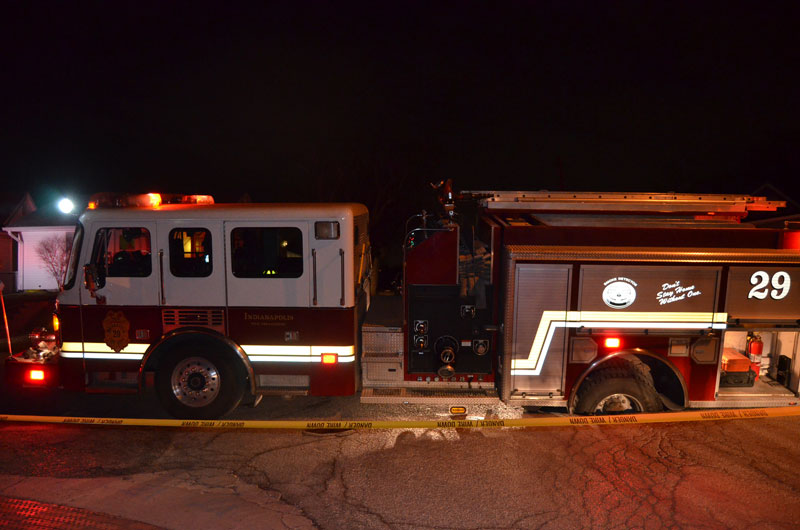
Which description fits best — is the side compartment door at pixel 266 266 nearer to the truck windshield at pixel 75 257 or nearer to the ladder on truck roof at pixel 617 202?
the truck windshield at pixel 75 257

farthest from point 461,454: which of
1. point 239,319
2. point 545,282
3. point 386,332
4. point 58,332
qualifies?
point 58,332

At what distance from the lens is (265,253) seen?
5766 mm

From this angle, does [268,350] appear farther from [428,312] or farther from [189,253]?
[428,312]

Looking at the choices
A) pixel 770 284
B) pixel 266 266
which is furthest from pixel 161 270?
pixel 770 284

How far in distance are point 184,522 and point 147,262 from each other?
2936mm

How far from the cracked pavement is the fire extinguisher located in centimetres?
74

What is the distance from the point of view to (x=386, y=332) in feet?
19.4

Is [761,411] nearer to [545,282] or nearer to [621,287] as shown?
[621,287]

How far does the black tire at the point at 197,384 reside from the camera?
19.4 ft

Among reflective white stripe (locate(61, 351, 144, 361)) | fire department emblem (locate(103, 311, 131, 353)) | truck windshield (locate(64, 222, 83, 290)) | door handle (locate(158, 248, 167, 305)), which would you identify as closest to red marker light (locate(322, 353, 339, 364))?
door handle (locate(158, 248, 167, 305))

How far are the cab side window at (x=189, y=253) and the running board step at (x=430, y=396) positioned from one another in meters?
2.30

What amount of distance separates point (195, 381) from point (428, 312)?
2.78 metres

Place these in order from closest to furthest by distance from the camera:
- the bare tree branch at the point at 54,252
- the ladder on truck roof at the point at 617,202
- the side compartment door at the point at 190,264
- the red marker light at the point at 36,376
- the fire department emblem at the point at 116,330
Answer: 1. the side compartment door at the point at 190,264
2. the fire department emblem at the point at 116,330
3. the red marker light at the point at 36,376
4. the ladder on truck roof at the point at 617,202
5. the bare tree branch at the point at 54,252

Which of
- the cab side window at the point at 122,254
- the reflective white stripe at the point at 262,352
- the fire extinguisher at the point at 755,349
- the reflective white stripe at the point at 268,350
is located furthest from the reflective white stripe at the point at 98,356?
the fire extinguisher at the point at 755,349
